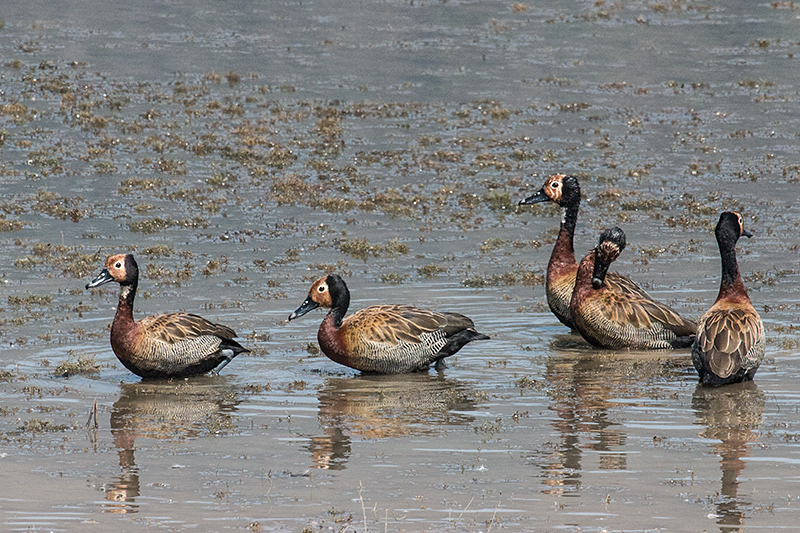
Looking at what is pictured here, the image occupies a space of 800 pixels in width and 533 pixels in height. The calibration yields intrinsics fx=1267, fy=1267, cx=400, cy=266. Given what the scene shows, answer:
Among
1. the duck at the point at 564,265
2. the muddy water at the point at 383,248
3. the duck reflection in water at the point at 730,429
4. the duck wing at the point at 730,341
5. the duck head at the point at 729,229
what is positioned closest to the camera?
the duck reflection in water at the point at 730,429

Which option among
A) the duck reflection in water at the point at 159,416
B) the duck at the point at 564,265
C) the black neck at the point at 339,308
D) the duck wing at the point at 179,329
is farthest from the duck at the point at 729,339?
the duck wing at the point at 179,329

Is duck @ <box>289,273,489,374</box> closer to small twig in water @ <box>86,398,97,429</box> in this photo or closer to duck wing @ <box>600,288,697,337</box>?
duck wing @ <box>600,288,697,337</box>

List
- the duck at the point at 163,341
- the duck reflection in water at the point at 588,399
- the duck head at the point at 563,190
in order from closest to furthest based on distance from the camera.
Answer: the duck reflection in water at the point at 588,399, the duck at the point at 163,341, the duck head at the point at 563,190

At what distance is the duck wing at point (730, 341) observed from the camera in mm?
13469

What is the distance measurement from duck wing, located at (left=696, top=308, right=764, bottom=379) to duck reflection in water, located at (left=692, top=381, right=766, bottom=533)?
282 millimetres

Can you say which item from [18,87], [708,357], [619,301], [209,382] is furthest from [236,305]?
[18,87]

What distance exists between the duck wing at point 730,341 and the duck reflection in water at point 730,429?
0.28 meters

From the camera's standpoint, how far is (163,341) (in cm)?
1405

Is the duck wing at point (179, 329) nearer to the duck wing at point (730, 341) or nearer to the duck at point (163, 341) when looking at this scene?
the duck at point (163, 341)

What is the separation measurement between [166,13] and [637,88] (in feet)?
61.1

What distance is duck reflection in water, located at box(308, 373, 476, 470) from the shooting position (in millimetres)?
11422

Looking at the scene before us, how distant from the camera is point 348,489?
32.4 ft

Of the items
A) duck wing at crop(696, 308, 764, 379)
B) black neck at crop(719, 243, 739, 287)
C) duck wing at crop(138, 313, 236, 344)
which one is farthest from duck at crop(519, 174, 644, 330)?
duck wing at crop(138, 313, 236, 344)

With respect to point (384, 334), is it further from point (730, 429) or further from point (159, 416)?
point (730, 429)
